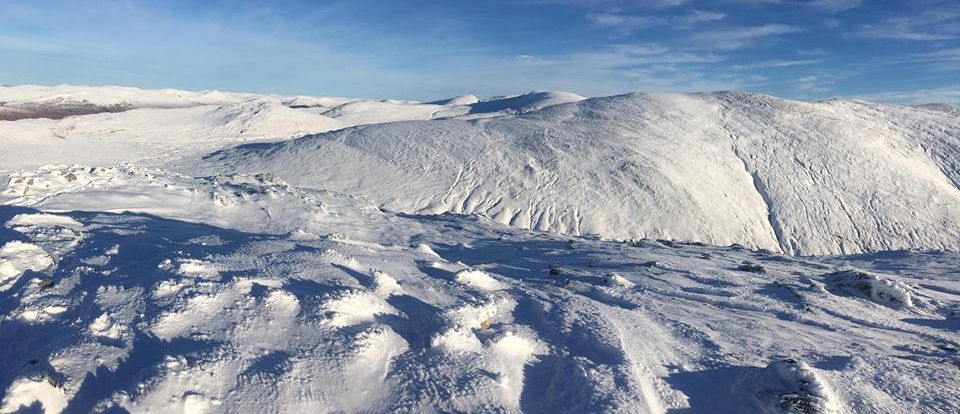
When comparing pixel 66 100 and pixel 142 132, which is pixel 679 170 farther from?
pixel 66 100

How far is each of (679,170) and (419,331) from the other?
28.0 meters

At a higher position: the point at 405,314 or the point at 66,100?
the point at 66,100

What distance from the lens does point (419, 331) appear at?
7086 millimetres

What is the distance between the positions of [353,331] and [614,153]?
94.5 ft

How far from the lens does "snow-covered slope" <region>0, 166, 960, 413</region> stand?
559cm

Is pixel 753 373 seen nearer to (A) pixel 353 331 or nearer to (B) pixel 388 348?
(B) pixel 388 348

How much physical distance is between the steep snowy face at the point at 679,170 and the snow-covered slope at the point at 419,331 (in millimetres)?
15322

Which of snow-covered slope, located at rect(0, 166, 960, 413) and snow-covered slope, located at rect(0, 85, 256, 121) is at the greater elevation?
snow-covered slope, located at rect(0, 85, 256, 121)

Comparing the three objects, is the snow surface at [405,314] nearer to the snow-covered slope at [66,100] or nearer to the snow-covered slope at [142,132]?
the snow-covered slope at [142,132]

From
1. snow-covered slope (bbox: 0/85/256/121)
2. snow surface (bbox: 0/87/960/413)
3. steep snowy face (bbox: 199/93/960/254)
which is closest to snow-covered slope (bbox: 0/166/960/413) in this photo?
snow surface (bbox: 0/87/960/413)

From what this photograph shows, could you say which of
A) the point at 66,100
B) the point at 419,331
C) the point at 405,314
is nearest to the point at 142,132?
the point at 405,314

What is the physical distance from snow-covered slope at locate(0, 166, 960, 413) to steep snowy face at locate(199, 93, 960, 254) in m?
15.3

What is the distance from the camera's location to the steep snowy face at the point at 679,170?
91.6 ft

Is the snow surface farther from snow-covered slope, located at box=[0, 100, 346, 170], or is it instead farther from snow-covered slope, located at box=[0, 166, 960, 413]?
snow-covered slope, located at box=[0, 100, 346, 170]
